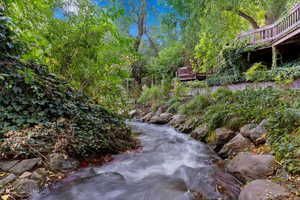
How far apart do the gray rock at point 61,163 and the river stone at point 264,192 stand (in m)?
2.70

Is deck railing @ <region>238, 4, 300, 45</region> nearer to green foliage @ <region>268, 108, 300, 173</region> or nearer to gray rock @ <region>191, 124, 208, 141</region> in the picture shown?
green foliage @ <region>268, 108, 300, 173</region>

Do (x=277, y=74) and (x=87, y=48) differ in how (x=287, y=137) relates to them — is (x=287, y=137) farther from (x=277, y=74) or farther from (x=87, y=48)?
(x=277, y=74)

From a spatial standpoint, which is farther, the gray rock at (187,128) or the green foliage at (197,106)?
the green foliage at (197,106)

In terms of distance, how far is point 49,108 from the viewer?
3.22m

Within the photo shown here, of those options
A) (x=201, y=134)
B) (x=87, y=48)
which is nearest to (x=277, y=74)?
(x=201, y=134)

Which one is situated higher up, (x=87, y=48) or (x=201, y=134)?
(x=87, y=48)

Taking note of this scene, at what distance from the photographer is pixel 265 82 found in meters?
7.23

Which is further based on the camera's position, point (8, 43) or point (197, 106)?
point (197, 106)

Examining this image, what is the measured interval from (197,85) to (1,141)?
941 cm

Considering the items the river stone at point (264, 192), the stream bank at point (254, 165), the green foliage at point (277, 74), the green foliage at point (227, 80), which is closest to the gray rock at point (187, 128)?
the stream bank at point (254, 165)

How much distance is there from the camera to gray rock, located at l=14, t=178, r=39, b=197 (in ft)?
6.72

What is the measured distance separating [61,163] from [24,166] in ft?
1.66

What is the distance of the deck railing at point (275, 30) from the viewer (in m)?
6.79

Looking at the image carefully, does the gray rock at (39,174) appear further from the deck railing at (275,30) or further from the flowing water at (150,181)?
the deck railing at (275,30)
